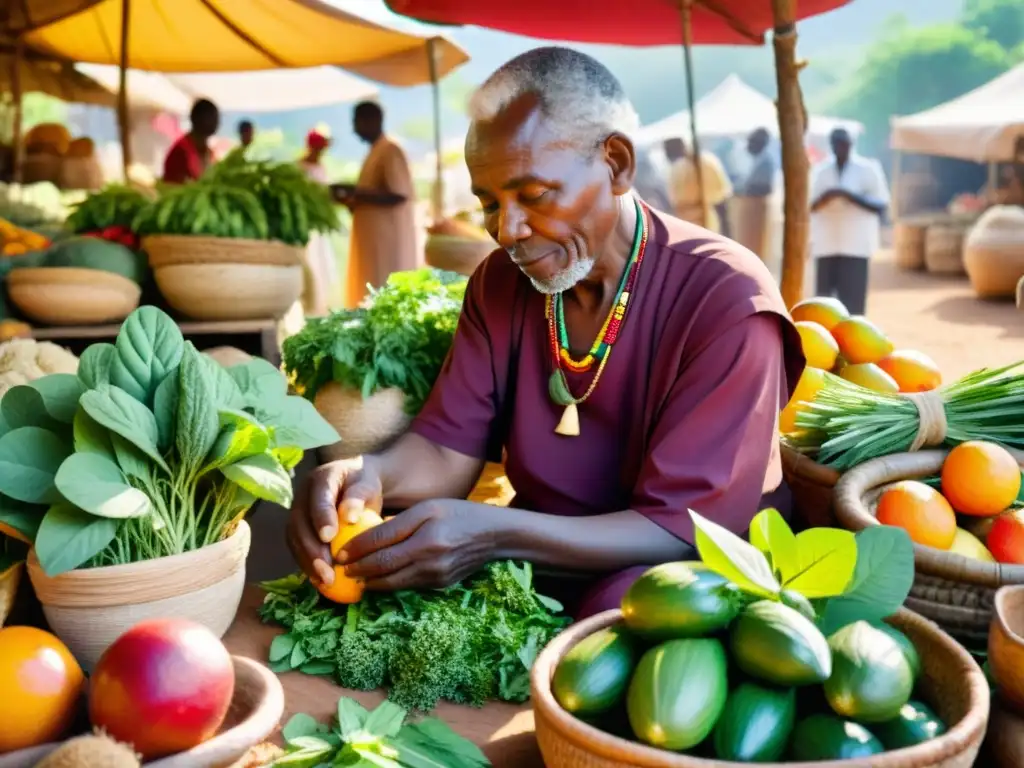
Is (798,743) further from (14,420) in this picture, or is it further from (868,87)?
(868,87)

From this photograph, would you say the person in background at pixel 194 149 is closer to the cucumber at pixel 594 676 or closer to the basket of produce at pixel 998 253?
the cucumber at pixel 594 676

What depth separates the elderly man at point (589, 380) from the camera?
6.15 feet

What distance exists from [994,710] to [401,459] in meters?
1.32

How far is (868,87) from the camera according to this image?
98.8 ft

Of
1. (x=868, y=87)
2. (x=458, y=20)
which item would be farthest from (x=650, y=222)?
(x=868, y=87)

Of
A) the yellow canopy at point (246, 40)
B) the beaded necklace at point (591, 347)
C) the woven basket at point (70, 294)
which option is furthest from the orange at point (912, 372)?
the yellow canopy at point (246, 40)

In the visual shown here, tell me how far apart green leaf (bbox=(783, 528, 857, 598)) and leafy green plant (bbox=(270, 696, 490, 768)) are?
502 millimetres

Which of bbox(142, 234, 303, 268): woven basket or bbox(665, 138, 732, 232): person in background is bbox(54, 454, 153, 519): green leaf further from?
bbox(665, 138, 732, 232): person in background

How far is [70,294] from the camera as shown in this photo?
13.5ft

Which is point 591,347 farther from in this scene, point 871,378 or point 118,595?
point 118,595

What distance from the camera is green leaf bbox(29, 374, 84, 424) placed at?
1.70 metres

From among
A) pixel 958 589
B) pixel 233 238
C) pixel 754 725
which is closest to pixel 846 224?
pixel 233 238

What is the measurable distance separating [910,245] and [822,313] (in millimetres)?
13954

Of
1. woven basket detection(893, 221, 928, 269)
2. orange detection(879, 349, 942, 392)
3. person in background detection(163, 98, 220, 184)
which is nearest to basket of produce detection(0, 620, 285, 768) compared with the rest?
orange detection(879, 349, 942, 392)
